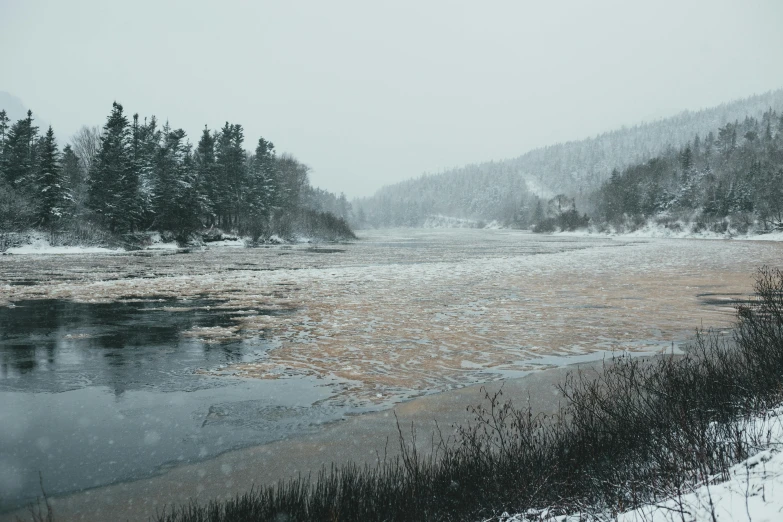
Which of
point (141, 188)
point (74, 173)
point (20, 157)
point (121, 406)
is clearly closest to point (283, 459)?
point (121, 406)

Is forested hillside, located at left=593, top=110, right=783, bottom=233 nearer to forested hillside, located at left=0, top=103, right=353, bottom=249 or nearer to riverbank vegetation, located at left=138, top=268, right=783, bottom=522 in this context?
forested hillside, located at left=0, top=103, right=353, bottom=249

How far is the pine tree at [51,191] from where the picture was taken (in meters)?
46.9

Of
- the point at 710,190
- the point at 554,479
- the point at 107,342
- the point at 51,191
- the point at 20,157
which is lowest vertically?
the point at 554,479

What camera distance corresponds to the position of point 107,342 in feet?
41.0

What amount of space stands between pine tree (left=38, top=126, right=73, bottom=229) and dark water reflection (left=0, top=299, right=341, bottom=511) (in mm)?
40032

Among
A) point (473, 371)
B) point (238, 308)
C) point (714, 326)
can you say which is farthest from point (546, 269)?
point (473, 371)

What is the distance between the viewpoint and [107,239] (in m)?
50.1

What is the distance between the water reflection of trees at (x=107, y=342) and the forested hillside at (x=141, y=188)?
35806 mm

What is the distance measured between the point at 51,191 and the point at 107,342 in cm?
4390

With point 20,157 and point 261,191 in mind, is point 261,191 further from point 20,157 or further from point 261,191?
point 20,157

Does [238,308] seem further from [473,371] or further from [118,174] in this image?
[118,174]

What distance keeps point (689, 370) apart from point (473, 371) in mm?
3926

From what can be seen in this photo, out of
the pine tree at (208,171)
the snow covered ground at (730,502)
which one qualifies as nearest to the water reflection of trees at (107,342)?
the snow covered ground at (730,502)

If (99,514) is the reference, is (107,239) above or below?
above
